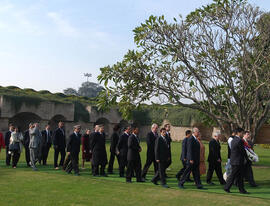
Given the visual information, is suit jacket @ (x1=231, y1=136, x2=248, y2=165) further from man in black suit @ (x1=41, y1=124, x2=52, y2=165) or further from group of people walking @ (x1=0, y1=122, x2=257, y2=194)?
man in black suit @ (x1=41, y1=124, x2=52, y2=165)

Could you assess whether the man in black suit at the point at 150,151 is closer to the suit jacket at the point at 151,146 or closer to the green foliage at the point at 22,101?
the suit jacket at the point at 151,146

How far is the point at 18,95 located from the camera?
27.9 m

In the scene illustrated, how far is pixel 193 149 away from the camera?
347 inches

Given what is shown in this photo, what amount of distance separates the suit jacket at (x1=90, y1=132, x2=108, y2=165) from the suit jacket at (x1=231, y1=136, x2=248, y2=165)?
13.9 ft

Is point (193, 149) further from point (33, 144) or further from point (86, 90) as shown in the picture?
point (86, 90)

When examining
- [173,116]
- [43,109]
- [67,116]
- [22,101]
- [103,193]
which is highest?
[22,101]

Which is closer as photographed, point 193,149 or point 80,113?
point 193,149

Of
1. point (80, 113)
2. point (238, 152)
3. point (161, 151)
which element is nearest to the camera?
point (238, 152)

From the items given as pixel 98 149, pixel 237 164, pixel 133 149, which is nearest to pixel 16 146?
pixel 98 149

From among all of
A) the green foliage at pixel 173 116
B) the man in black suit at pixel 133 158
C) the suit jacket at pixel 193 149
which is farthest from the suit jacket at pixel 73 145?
the green foliage at pixel 173 116

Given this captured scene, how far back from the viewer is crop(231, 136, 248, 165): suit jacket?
8.29m

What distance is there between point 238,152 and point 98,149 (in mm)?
4474

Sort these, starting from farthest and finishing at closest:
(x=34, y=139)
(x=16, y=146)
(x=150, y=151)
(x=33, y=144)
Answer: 1. (x=16, y=146)
2. (x=34, y=139)
3. (x=33, y=144)
4. (x=150, y=151)

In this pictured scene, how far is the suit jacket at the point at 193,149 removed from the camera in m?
8.77
